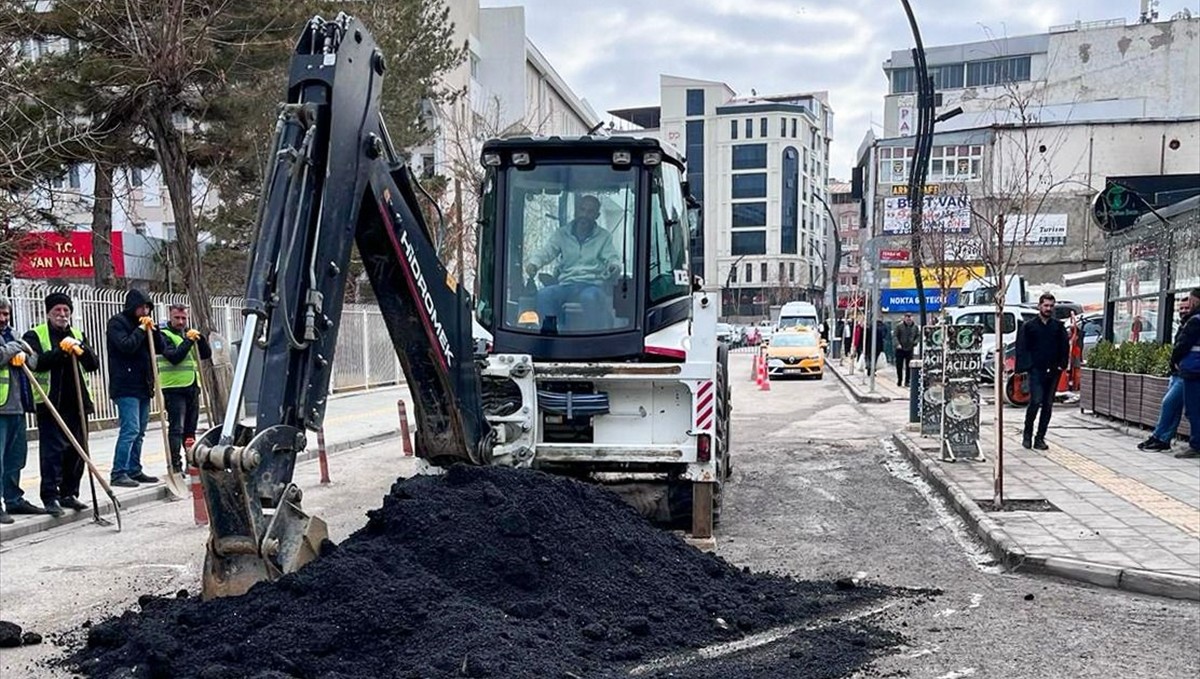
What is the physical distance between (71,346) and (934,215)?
2355 cm

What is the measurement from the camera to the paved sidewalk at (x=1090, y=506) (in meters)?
6.23

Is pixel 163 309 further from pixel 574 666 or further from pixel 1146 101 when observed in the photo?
pixel 1146 101

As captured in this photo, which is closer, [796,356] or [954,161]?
[796,356]

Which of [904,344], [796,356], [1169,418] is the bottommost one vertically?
[796,356]

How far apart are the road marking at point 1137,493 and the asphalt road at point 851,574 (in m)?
1.70

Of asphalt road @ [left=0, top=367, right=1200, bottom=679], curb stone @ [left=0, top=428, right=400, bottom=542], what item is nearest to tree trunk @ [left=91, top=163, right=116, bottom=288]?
curb stone @ [left=0, top=428, right=400, bottom=542]

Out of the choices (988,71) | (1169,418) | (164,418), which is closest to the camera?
(164,418)

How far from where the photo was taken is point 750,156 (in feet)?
342

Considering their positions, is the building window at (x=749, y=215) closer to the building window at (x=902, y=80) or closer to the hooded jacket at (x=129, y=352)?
the building window at (x=902, y=80)

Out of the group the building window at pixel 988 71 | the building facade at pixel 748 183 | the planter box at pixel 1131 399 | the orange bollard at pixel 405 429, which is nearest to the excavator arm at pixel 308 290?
the orange bollard at pixel 405 429

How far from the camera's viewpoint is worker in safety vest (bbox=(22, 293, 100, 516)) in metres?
8.17

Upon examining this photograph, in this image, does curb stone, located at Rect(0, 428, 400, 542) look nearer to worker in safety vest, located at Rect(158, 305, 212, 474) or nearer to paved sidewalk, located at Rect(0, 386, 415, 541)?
paved sidewalk, located at Rect(0, 386, 415, 541)

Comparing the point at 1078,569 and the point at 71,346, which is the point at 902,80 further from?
the point at 71,346

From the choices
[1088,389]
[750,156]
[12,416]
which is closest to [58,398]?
[12,416]
